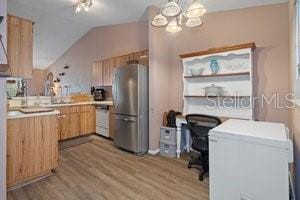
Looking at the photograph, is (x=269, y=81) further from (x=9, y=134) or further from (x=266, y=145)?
(x=9, y=134)

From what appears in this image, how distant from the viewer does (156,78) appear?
3.54m

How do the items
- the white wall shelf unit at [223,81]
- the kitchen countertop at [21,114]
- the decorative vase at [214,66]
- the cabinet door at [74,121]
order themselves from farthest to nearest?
the cabinet door at [74,121]
the decorative vase at [214,66]
the white wall shelf unit at [223,81]
the kitchen countertop at [21,114]

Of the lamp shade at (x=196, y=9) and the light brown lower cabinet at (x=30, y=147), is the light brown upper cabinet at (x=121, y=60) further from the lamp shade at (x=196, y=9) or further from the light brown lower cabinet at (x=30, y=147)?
the lamp shade at (x=196, y=9)

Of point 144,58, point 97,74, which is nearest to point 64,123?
point 97,74

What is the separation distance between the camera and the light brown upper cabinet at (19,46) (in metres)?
2.32

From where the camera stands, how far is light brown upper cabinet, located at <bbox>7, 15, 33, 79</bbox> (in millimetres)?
2322

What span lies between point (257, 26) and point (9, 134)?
12.8 ft

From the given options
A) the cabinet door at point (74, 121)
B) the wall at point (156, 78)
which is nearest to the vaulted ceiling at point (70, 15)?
the wall at point (156, 78)

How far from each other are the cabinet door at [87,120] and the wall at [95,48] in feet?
3.99

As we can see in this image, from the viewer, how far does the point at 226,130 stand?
5.50ft

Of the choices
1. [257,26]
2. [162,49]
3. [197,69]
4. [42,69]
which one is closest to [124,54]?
[162,49]

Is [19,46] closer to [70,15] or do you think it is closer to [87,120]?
[70,15]

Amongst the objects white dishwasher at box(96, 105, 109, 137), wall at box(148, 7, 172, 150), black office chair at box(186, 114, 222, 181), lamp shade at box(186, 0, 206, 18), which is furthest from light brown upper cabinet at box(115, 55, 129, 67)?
lamp shade at box(186, 0, 206, 18)

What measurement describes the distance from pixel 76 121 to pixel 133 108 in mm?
1947
